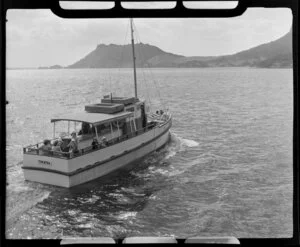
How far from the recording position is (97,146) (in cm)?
1248

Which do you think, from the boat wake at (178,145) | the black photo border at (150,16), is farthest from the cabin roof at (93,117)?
the black photo border at (150,16)

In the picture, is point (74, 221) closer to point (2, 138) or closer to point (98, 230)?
point (98, 230)

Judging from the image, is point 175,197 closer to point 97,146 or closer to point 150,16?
point 97,146

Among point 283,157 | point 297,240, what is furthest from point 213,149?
point 297,240

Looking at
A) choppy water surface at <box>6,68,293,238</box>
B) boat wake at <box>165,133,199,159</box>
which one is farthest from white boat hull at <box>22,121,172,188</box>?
boat wake at <box>165,133,199,159</box>

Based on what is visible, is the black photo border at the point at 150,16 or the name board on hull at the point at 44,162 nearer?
the black photo border at the point at 150,16

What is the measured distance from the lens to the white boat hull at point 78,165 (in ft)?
38.5

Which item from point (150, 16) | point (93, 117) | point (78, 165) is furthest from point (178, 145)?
point (150, 16)

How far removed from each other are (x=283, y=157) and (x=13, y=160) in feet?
43.1

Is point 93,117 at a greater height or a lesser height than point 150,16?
lesser

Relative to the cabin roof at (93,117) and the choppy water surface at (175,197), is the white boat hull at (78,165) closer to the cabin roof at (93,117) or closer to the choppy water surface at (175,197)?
the choppy water surface at (175,197)

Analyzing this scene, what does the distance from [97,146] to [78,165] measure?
0.95m

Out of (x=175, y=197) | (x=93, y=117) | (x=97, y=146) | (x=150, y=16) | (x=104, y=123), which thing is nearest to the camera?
(x=150, y=16)

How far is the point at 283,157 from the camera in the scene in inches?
773
